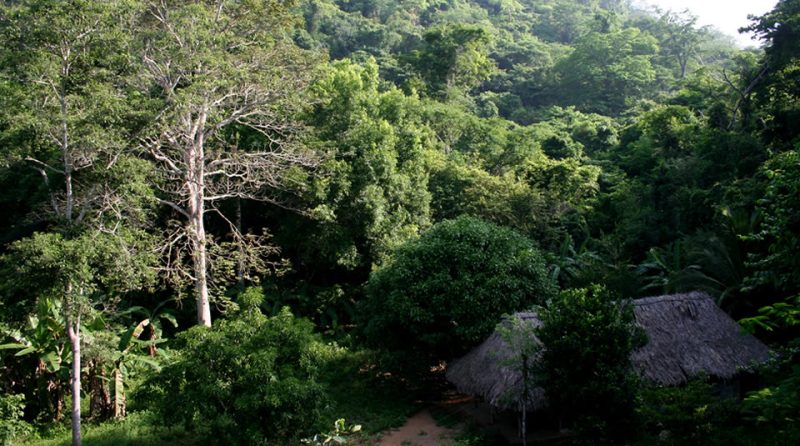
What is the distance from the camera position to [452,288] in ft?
42.5

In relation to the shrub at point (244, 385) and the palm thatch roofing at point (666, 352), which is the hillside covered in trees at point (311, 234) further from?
the palm thatch roofing at point (666, 352)

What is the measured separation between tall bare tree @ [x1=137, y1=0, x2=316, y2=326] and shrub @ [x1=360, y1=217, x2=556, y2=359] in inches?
146

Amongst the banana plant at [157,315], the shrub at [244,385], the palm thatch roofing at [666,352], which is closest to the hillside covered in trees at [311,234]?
the shrub at [244,385]

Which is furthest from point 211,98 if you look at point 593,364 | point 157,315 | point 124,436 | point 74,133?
point 593,364

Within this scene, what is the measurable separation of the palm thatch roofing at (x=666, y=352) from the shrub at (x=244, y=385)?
344 centimetres

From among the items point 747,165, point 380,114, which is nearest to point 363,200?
point 380,114

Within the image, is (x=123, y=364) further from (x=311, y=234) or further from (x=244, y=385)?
(x=311, y=234)

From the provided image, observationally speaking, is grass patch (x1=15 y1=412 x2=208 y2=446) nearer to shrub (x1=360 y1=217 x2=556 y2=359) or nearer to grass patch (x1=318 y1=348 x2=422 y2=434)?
grass patch (x1=318 y1=348 x2=422 y2=434)

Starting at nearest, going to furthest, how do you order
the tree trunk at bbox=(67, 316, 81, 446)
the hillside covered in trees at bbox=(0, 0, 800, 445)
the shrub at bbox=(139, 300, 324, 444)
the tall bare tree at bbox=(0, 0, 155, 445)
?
the shrub at bbox=(139, 300, 324, 444), the hillside covered in trees at bbox=(0, 0, 800, 445), the tall bare tree at bbox=(0, 0, 155, 445), the tree trunk at bbox=(67, 316, 81, 446)

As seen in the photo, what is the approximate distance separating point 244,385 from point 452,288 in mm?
5199

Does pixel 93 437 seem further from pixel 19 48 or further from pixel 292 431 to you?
pixel 19 48

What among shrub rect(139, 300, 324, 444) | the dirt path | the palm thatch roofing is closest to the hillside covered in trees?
shrub rect(139, 300, 324, 444)

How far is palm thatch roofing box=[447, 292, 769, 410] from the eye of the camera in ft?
36.4

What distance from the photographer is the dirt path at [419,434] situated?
11.6 m
